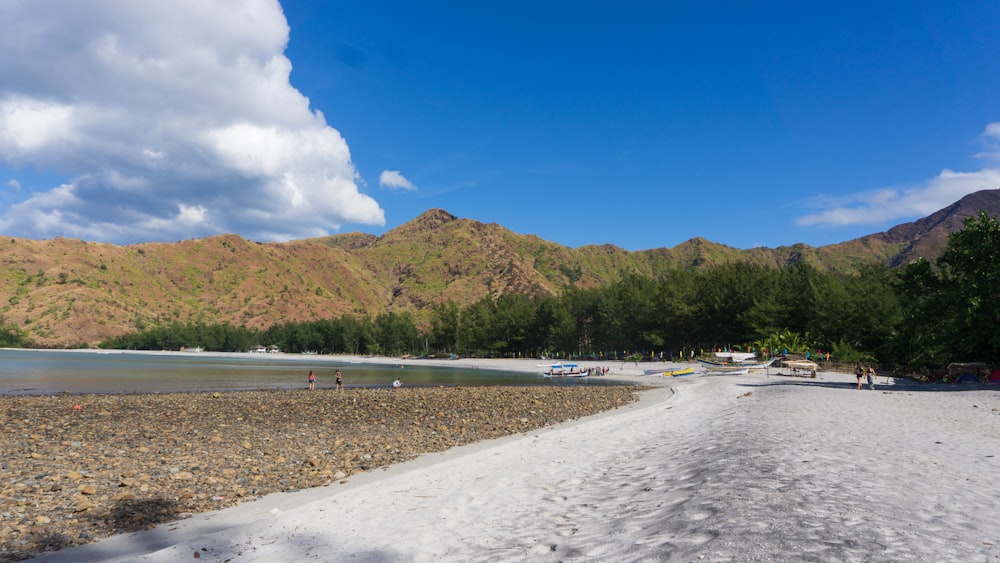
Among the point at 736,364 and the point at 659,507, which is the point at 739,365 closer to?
the point at 736,364

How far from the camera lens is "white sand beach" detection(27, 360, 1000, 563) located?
5.85 m

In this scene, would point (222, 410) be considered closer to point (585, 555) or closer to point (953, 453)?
point (585, 555)

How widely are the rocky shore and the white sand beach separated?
153 cm

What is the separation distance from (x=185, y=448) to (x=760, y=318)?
74.7m

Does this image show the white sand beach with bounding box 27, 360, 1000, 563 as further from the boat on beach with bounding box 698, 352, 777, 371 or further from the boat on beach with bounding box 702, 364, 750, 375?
the boat on beach with bounding box 698, 352, 777, 371

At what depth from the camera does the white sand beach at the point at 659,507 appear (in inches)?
230

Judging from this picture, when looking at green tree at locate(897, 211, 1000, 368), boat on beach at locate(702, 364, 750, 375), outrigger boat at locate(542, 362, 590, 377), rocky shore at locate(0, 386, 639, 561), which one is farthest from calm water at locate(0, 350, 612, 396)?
green tree at locate(897, 211, 1000, 368)

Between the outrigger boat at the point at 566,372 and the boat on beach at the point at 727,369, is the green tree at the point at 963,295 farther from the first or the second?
the outrigger boat at the point at 566,372

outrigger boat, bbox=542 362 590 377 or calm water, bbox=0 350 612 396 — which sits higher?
outrigger boat, bbox=542 362 590 377

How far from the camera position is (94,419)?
25.3 m

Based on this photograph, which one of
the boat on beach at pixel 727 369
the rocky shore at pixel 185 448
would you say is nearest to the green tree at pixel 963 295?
the rocky shore at pixel 185 448

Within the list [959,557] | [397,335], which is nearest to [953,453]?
[959,557]

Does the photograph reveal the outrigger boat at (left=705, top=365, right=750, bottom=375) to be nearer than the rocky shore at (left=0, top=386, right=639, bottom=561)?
No

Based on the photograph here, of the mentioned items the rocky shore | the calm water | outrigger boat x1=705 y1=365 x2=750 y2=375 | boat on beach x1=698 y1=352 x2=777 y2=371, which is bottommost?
the calm water
